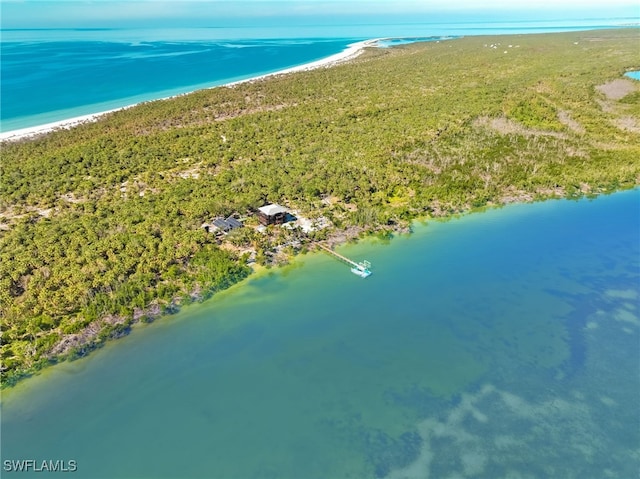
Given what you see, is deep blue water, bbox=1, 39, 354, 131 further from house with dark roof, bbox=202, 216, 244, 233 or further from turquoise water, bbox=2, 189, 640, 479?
turquoise water, bbox=2, 189, 640, 479

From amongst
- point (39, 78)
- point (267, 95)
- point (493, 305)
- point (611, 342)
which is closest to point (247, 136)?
point (267, 95)

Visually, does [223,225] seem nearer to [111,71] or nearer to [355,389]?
[355,389]

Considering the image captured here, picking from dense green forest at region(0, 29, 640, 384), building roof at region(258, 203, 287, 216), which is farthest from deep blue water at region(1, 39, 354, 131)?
building roof at region(258, 203, 287, 216)

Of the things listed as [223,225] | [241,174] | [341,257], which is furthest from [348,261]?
[241,174]

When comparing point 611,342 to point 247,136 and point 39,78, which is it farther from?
point 39,78

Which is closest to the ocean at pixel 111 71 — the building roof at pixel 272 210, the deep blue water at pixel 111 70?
the deep blue water at pixel 111 70

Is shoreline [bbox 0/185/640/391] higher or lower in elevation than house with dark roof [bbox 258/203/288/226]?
lower

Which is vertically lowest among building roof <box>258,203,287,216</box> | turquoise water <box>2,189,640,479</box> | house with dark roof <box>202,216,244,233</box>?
turquoise water <box>2,189,640,479</box>
